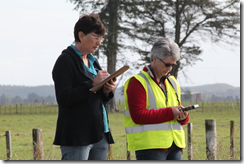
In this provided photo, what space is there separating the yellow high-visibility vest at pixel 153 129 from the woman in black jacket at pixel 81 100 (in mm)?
169

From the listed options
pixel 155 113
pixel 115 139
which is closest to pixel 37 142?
pixel 155 113

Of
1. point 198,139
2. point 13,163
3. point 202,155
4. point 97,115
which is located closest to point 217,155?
point 202,155

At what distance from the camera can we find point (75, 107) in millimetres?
2580

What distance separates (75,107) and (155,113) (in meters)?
0.52

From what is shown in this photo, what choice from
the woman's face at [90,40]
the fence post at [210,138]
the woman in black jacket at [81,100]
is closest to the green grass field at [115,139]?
the fence post at [210,138]

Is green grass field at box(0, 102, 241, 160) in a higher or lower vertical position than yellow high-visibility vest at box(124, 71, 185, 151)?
lower

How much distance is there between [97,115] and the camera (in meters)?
2.62

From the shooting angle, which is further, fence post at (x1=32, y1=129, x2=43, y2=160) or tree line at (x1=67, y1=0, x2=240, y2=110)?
tree line at (x1=67, y1=0, x2=240, y2=110)

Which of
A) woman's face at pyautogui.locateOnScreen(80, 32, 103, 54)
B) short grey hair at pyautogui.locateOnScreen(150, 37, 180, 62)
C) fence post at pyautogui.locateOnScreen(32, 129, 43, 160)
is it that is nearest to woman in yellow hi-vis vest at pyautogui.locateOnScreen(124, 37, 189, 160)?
short grey hair at pyautogui.locateOnScreen(150, 37, 180, 62)

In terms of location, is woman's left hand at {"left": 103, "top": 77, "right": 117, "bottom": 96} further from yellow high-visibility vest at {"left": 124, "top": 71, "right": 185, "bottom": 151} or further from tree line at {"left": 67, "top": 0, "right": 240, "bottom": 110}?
tree line at {"left": 67, "top": 0, "right": 240, "bottom": 110}

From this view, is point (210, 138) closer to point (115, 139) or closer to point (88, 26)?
point (88, 26)

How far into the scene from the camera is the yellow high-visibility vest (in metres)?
2.62

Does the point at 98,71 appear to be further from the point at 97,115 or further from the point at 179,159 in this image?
the point at 179,159

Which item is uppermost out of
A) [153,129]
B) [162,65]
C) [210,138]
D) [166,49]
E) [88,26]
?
[88,26]
